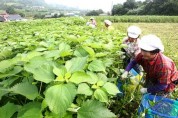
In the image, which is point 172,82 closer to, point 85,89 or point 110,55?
point 110,55

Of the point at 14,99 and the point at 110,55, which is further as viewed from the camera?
the point at 110,55

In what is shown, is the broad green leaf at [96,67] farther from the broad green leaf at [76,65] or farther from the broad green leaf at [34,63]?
the broad green leaf at [34,63]

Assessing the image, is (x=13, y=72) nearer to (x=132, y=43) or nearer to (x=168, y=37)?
(x=132, y=43)

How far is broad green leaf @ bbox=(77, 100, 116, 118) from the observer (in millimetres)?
1505

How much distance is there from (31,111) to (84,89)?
336mm

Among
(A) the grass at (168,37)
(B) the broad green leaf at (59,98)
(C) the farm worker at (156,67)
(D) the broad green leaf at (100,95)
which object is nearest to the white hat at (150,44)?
(C) the farm worker at (156,67)

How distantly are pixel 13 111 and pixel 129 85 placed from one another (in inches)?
87.8

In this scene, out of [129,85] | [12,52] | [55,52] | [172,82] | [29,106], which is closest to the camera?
[29,106]

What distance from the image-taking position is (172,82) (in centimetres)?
391

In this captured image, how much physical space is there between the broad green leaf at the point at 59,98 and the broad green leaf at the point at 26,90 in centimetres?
15

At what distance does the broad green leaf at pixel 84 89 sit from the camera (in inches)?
61.9

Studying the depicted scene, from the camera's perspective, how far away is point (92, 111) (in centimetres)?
152

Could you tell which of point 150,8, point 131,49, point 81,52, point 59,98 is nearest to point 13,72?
point 59,98

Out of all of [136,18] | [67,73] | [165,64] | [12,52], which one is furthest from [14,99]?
[136,18]
